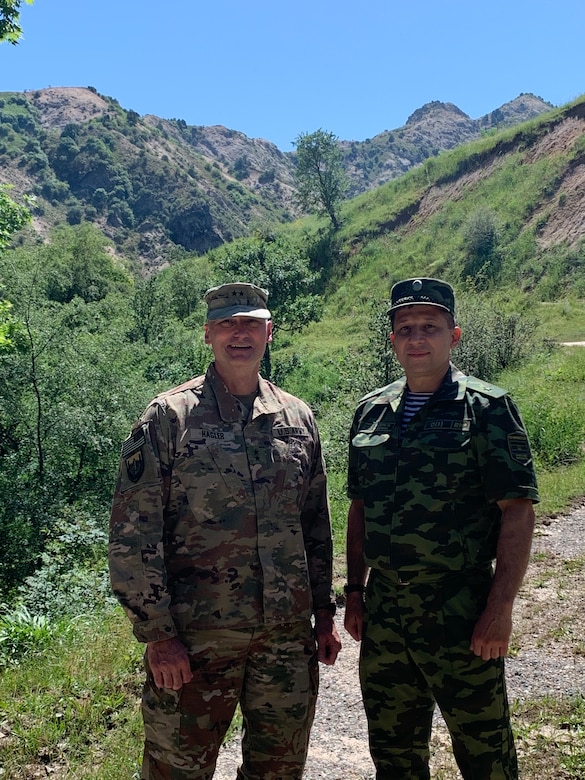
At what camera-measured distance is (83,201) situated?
8356 cm

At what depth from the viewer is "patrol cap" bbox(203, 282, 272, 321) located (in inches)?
92.2

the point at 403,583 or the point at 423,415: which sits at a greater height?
the point at 423,415

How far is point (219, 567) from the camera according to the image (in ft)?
7.20

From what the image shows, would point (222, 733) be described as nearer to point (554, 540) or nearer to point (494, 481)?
point (494, 481)

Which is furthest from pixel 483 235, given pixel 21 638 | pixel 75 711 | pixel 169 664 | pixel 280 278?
pixel 169 664

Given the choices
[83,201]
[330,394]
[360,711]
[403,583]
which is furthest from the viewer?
[83,201]

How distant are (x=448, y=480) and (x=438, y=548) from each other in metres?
0.25

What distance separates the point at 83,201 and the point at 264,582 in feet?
Answer: 297

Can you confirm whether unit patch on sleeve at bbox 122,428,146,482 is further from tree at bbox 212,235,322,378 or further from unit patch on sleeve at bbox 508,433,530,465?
tree at bbox 212,235,322,378

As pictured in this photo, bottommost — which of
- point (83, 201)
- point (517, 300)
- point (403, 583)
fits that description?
point (403, 583)

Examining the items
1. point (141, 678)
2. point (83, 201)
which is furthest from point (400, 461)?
point (83, 201)

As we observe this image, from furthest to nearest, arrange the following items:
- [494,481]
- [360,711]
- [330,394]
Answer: [330,394], [360,711], [494,481]

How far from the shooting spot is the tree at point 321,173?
3825 cm

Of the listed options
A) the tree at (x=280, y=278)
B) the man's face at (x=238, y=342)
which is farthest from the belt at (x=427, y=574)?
the tree at (x=280, y=278)
